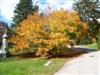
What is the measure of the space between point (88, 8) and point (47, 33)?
2411cm

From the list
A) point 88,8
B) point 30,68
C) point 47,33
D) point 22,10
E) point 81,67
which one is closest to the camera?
point 30,68

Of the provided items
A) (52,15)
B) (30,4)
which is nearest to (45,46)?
(52,15)

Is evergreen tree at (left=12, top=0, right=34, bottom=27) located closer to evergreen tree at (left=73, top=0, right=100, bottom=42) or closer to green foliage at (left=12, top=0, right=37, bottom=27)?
green foliage at (left=12, top=0, right=37, bottom=27)

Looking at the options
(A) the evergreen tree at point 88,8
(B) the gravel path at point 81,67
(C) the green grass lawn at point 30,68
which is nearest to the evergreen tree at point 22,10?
(A) the evergreen tree at point 88,8

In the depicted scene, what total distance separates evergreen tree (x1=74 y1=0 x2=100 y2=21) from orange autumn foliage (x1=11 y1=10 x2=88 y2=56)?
21.9 metres

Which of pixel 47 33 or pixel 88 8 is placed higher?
pixel 88 8

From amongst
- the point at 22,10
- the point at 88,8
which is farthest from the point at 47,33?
the point at 22,10

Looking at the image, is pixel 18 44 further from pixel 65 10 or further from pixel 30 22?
pixel 65 10

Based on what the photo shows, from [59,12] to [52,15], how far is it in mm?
555

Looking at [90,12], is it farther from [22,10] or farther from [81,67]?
[81,67]

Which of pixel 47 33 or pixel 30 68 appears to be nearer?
pixel 30 68

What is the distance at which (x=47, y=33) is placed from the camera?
951 inches

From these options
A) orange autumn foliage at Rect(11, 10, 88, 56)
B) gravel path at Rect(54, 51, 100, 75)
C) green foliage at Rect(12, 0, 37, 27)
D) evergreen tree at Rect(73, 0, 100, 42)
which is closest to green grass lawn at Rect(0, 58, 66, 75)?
gravel path at Rect(54, 51, 100, 75)

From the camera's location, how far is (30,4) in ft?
171
